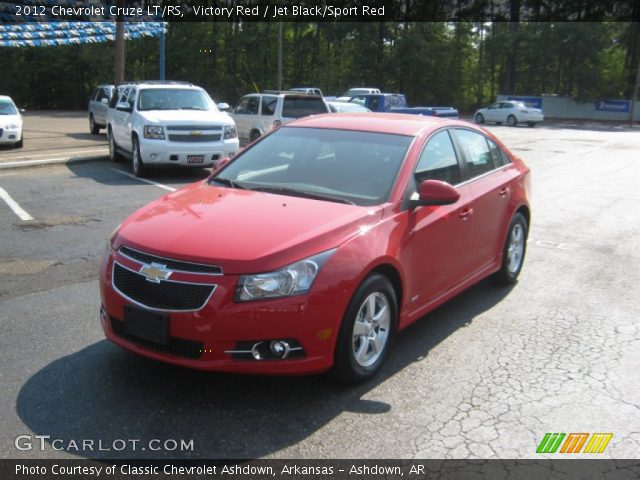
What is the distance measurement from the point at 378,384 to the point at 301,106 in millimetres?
14141

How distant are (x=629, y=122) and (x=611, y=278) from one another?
43.2 metres

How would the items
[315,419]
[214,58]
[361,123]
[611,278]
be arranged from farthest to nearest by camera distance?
[214,58], [611,278], [361,123], [315,419]

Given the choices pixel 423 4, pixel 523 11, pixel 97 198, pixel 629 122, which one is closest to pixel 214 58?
pixel 423 4

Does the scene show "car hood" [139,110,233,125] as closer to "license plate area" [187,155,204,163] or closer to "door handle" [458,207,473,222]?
"license plate area" [187,155,204,163]

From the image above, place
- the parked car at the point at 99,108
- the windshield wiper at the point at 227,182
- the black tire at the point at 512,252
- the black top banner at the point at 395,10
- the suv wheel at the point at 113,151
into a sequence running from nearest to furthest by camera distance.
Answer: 1. the windshield wiper at the point at 227,182
2. the black tire at the point at 512,252
3. the suv wheel at the point at 113,151
4. the parked car at the point at 99,108
5. the black top banner at the point at 395,10

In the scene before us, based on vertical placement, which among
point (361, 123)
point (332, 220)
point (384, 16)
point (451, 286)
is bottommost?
point (451, 286)

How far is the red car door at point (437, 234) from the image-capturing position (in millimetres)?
4387

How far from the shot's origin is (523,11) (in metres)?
55.8

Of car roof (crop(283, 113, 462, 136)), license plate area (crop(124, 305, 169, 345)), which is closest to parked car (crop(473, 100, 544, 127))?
car roof (crop(283, 113, 462, 136))

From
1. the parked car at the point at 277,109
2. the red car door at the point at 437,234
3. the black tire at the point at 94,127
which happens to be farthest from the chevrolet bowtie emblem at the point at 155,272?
the black tire at the point at 94,127

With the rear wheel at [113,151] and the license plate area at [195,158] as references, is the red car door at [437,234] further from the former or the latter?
the rear wheel at [113,151]

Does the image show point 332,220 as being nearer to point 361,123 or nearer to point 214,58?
point 361,123

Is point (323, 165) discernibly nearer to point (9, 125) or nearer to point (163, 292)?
point (163, 292)

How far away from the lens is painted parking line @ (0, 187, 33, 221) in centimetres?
870
